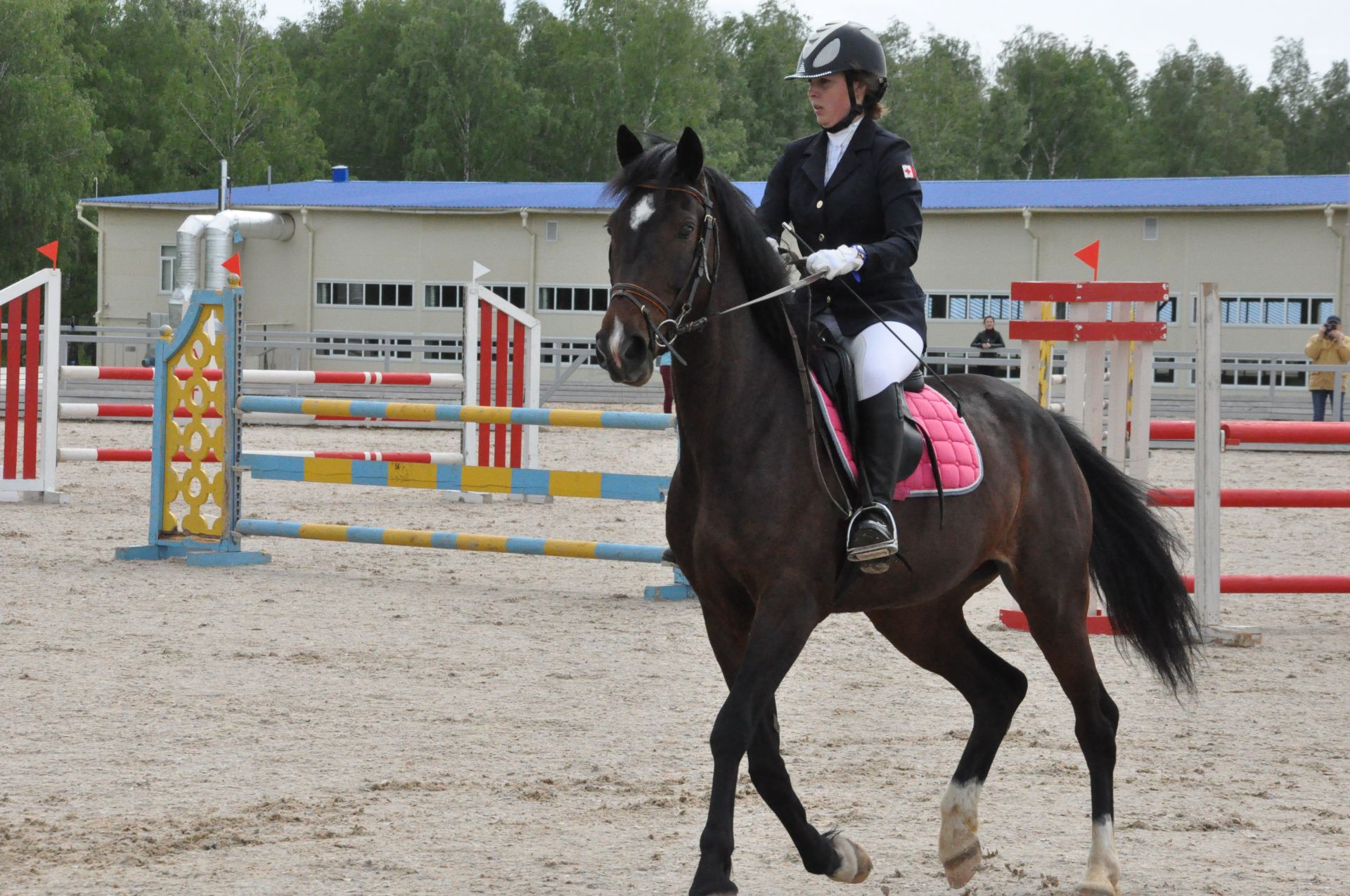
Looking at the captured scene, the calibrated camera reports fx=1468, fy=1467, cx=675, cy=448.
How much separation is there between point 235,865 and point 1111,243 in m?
31.4

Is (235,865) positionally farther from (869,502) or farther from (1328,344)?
(1328,344)

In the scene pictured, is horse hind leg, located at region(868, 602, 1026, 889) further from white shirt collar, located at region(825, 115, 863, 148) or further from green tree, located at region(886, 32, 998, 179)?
green tree, located at region(886, 32, 998, 179)

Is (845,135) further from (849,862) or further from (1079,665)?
(849,862)

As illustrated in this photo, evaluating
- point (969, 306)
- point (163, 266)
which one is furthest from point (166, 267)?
point (969, 306)

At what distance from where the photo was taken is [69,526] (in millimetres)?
11328

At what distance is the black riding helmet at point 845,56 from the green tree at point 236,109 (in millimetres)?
49902

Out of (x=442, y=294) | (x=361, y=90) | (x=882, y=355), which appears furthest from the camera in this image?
(x=361, y=90)

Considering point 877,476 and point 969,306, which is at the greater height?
point 969,306

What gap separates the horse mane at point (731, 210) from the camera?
3.60 meters

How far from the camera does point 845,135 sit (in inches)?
165

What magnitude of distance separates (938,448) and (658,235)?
3.82 ft

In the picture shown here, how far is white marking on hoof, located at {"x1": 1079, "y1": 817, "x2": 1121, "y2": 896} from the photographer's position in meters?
3.82

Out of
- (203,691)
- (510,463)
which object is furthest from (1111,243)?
(203,691)

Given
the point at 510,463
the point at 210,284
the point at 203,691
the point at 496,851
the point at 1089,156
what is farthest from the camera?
the point at 1089,156
